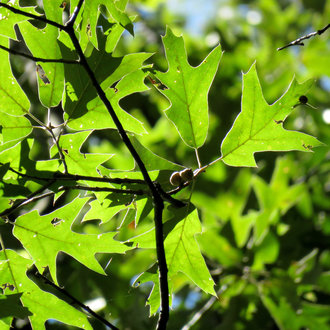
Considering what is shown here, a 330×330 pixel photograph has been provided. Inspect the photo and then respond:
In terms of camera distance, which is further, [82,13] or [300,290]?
[300,290]

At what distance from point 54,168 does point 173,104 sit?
1.08ft

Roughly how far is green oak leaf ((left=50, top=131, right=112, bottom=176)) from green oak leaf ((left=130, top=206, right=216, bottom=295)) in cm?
21

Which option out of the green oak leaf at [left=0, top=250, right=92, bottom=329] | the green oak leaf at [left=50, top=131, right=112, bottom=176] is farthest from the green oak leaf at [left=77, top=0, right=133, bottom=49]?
the green oak leaf at [left=0, top=250, right=92, bottom=329]

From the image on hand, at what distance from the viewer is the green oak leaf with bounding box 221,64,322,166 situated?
3.96 ft

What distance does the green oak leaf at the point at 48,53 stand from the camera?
119 cm

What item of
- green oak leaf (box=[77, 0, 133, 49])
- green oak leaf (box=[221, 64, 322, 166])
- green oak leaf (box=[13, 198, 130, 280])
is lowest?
green oak leaf (box=[13, 198, 130, 280])

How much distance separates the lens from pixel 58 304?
1236 millimetres

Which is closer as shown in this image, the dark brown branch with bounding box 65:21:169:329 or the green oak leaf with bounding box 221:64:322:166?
the dark brown branch with bounding box 65:21:169:329

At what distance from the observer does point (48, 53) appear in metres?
1.19

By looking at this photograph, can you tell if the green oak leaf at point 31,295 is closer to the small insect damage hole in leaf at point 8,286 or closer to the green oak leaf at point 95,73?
the small insect damage hole in leaf at point 8,286

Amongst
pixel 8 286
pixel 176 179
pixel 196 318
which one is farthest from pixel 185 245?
pixel 196 318

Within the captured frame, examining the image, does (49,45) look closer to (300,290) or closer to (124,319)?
(124,319)

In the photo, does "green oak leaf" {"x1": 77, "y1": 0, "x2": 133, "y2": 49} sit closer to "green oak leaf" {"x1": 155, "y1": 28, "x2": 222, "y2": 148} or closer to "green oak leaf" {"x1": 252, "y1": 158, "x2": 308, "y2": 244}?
"green oak leaf" {"x1": 155, "y1": 28, "x2": 222, "y2": 148}

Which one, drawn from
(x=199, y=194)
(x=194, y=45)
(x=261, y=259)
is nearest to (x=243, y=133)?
(x=261, y=259)
